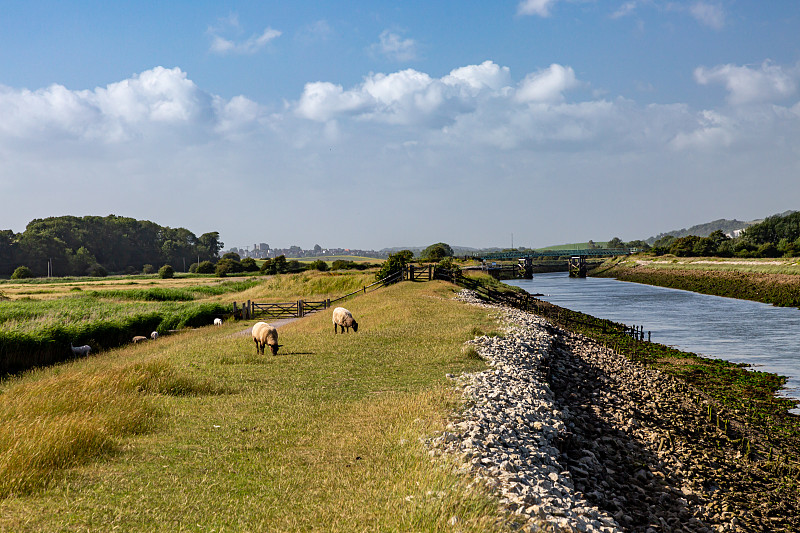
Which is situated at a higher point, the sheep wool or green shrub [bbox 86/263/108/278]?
green shrub [bbox 86/263/108/278]

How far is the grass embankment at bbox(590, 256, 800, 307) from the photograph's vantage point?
70062 mm

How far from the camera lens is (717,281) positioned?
298 ft

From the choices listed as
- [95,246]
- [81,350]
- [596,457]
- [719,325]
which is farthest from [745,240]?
[95,246]

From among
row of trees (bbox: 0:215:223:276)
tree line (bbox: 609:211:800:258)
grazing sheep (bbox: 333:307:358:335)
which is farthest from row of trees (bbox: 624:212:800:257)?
row of trees (bbox: 0:215:223:276)

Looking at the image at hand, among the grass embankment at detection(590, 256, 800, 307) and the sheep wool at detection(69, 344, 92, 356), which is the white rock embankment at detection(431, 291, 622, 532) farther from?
the grass embankment at detection(590, 256, 800, 307)

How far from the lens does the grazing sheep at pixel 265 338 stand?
70.3 feet

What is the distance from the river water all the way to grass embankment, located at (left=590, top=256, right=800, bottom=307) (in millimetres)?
3893

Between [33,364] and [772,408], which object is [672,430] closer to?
[772,408]

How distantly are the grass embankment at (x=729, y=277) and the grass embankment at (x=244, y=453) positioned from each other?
61.5 meters

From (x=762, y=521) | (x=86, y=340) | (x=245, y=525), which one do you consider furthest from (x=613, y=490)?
(x=86, y=340)

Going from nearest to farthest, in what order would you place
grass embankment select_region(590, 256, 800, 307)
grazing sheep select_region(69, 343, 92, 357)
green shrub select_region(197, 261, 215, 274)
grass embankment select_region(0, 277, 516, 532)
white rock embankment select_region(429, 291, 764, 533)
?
1. grass embankment select_region(0, 277, 516, 532)
2. white rock embankment select_region(429, 291, 764, 533)
3. grazing sheep select_region(69, 343, 92, 357)
4. grass embankment select_region(590, 256, 800, 307)
5. green shrub select_region(197, 261, 215, 274)

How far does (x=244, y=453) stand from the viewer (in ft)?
31.8

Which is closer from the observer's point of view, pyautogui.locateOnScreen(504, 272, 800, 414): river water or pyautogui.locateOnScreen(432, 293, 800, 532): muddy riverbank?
pyautogui.locateOnScreen(432, 293, 800, 532): muddy riverbank

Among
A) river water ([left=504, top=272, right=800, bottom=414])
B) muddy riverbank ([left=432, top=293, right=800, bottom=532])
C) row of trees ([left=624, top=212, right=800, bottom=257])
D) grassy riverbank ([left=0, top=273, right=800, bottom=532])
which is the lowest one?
river water ([left=504, top=272, right=800, bottom=414])
